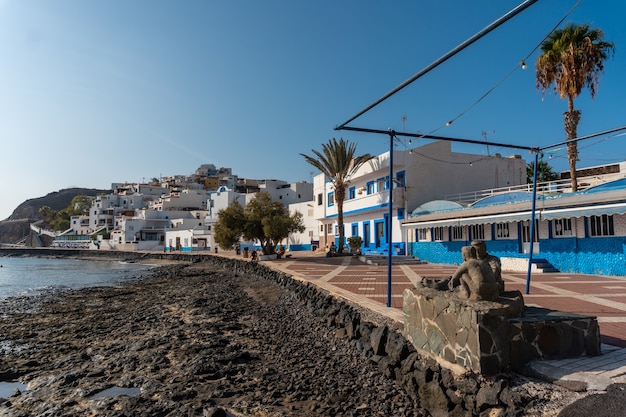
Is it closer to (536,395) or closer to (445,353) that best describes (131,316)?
(445,353)

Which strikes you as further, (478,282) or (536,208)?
(536,208)

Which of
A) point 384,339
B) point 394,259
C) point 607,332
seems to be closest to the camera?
point 607,332

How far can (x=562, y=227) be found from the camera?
1883 centimetres

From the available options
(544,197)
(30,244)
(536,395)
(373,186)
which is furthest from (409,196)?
(30,244)

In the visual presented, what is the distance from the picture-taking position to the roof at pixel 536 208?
15734 mm

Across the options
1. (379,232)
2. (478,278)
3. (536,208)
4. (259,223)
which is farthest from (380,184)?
(478,278)

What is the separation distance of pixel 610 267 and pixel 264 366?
1578 centimetres

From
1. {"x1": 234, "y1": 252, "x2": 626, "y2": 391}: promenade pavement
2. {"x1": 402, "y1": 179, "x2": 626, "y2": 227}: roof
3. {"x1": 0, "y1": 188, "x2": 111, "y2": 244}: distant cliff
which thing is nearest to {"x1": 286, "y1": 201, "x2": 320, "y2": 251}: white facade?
{"x1": 402, "y1": 179, "x2": 626, "y2": 227}: roof

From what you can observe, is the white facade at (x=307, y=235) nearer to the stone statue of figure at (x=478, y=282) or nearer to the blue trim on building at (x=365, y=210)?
the blue trim on building at (x=365, y=210)

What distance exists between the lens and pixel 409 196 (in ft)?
96.9

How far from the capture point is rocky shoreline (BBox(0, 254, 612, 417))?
653 cm

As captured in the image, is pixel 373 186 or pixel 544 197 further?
pixel 373 186

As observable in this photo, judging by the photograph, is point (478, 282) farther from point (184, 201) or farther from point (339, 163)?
point (184, 201)

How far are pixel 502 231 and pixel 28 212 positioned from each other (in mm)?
195075
